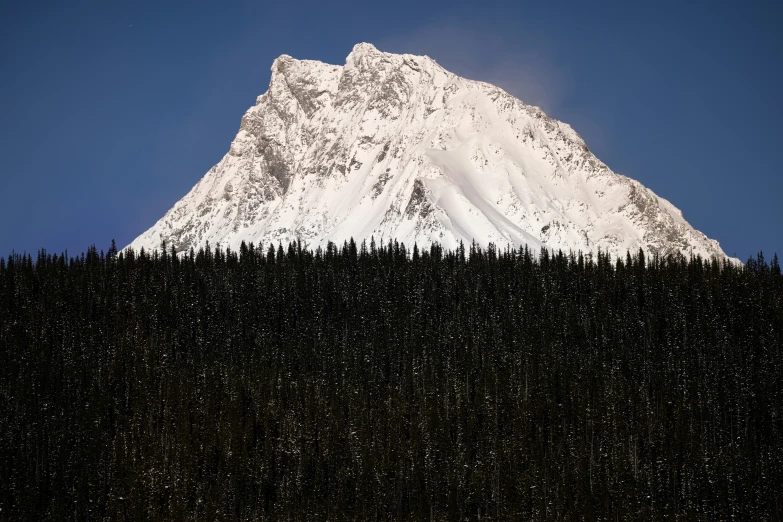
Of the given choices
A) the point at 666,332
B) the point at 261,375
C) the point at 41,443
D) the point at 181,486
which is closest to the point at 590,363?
the point at 666,332

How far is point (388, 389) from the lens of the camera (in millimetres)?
136875

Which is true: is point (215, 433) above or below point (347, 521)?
above

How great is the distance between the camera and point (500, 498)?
4414 inches

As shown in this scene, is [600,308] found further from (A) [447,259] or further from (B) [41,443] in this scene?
(B) [41,443]

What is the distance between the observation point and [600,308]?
156625 mm

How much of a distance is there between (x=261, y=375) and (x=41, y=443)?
27.9 m

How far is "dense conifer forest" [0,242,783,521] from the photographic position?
114 m

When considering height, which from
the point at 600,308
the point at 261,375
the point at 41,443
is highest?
the point at 600,308

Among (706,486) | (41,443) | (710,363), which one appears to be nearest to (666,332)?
(710,363)

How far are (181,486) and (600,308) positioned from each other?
6658cm

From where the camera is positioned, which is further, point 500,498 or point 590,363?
point 590,363

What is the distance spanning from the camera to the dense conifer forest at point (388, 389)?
114 meters

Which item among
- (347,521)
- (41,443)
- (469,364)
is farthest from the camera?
(469,364)

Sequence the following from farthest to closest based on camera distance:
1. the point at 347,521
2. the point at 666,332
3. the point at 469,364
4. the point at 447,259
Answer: the point at 447,259
the point at 666,332
the point at 469,364
the point at 347,521
